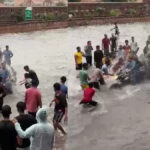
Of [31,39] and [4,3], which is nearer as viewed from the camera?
[31,39]

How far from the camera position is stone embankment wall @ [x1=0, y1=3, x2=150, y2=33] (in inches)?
1641

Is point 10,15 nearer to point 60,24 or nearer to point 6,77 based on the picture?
point 60,24

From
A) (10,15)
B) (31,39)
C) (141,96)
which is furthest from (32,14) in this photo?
(141,96)

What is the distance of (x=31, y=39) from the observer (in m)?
35.2

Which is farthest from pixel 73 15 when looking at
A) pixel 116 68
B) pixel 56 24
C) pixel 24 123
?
pixel 24 123

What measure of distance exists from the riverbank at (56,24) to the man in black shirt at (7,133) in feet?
110

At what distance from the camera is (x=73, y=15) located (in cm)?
4731

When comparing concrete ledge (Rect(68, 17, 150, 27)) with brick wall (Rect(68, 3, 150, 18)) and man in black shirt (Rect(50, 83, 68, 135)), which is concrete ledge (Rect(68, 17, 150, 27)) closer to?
brick wall (Rect(68, 3, 150, 18))

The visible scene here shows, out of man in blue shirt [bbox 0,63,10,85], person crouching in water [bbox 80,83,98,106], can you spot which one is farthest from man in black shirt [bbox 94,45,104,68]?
person crouching in water [bbox 80,83,98,106]

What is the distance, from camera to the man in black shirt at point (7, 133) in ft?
22.3

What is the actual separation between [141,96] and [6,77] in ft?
13.6

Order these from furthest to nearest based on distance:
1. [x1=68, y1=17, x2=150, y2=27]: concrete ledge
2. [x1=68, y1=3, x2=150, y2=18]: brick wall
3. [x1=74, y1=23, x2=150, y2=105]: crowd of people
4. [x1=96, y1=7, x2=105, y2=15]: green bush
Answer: [x1=96, y1=7, x2=105, y2=15]: green bush
[x1=68, y1=3, x2=150, y2=18]: brick wall
[x1=68, y1=17, x2=150, y2=27]: concrete ledge
[x1=74, y1=23, x2=150, y2=105]: crowd of people

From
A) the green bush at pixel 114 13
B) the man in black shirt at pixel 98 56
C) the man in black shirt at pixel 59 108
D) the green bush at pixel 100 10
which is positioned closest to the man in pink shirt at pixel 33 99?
the man in black shirt at pixel 59 108

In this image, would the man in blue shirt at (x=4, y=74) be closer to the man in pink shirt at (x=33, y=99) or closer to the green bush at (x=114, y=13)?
the man in pink shirt at (x=33, y=99)
